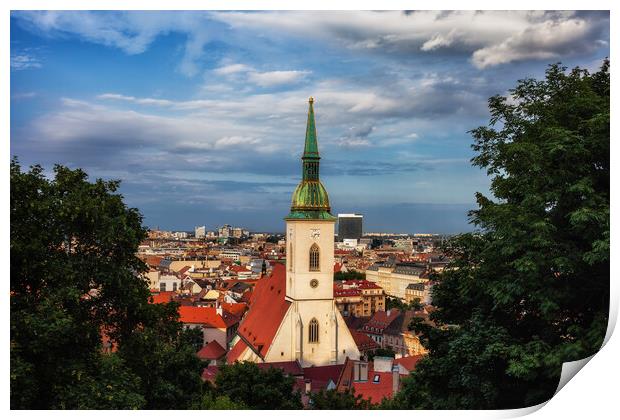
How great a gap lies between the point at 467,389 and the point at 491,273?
1.74 m

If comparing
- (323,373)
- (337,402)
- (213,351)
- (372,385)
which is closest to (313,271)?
(323,373)

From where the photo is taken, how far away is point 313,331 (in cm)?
2828

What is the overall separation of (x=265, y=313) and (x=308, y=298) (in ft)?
9.18

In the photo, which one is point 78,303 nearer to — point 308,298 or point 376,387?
point 376,387

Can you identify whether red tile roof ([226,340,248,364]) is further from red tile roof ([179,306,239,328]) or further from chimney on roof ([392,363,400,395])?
chimney on roof ([392,363,400,395])

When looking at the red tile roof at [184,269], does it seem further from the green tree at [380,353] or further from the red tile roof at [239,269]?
the green tree at [380,353]

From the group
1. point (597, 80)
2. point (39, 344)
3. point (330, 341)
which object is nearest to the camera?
point (39, 344)

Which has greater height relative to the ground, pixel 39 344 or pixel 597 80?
pixel 597 80

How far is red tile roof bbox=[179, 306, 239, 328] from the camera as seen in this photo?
33469 millimetres

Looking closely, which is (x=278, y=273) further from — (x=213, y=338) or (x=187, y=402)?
(x=187, y=402)

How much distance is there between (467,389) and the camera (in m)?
10.4

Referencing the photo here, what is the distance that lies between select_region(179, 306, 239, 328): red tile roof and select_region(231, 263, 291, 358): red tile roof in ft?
6.05

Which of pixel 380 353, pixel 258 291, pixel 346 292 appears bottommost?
pixel 380 353
